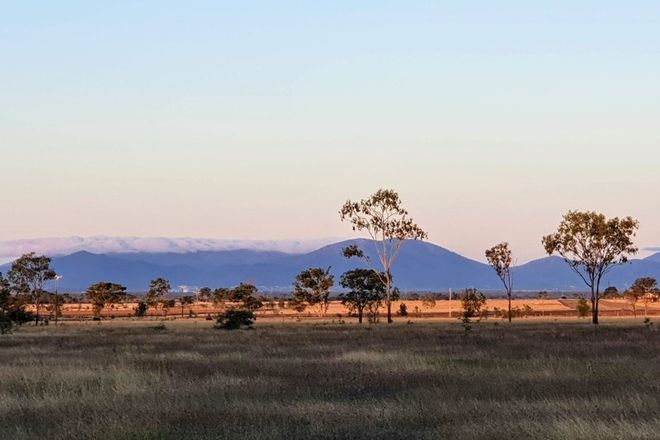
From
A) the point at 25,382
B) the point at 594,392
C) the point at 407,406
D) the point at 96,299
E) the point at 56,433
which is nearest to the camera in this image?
the point at 56,433

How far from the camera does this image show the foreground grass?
1598cm

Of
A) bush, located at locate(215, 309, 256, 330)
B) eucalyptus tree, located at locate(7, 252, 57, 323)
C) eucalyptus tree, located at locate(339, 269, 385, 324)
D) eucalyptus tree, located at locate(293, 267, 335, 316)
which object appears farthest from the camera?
eucalyptus tree, located at locate(293, 267, 335, 316)

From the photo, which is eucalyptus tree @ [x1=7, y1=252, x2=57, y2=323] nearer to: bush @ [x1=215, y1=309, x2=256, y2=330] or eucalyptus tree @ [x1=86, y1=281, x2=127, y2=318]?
eucalyptus tree @ [x1=86, y1=281, x2=127, y2=318]

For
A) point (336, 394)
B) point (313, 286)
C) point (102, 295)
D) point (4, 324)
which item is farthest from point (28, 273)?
point (336, 394)

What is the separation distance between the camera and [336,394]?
21500 millimetres

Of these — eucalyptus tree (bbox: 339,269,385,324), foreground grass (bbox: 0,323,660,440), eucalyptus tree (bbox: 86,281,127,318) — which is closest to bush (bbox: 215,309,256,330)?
eucalyptus tree (bbox: 339,269,385,324)

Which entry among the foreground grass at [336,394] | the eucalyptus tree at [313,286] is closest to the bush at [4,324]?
the foreground grass at [336,394]

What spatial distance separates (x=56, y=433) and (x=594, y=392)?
1194 centimetres

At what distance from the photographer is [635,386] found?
22.3 m

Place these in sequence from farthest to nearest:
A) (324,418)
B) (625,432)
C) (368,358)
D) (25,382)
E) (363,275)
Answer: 1. (363,275)
2. (368,358)
3. (25,382)
4. (324,418)
5. (625,432)

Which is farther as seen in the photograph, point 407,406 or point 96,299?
point 96,299

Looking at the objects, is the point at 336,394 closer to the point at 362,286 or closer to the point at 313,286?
the point at 362,286

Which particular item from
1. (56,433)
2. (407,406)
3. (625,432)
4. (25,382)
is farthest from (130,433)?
(25,382)

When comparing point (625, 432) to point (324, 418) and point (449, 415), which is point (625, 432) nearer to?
point (449, 415)
